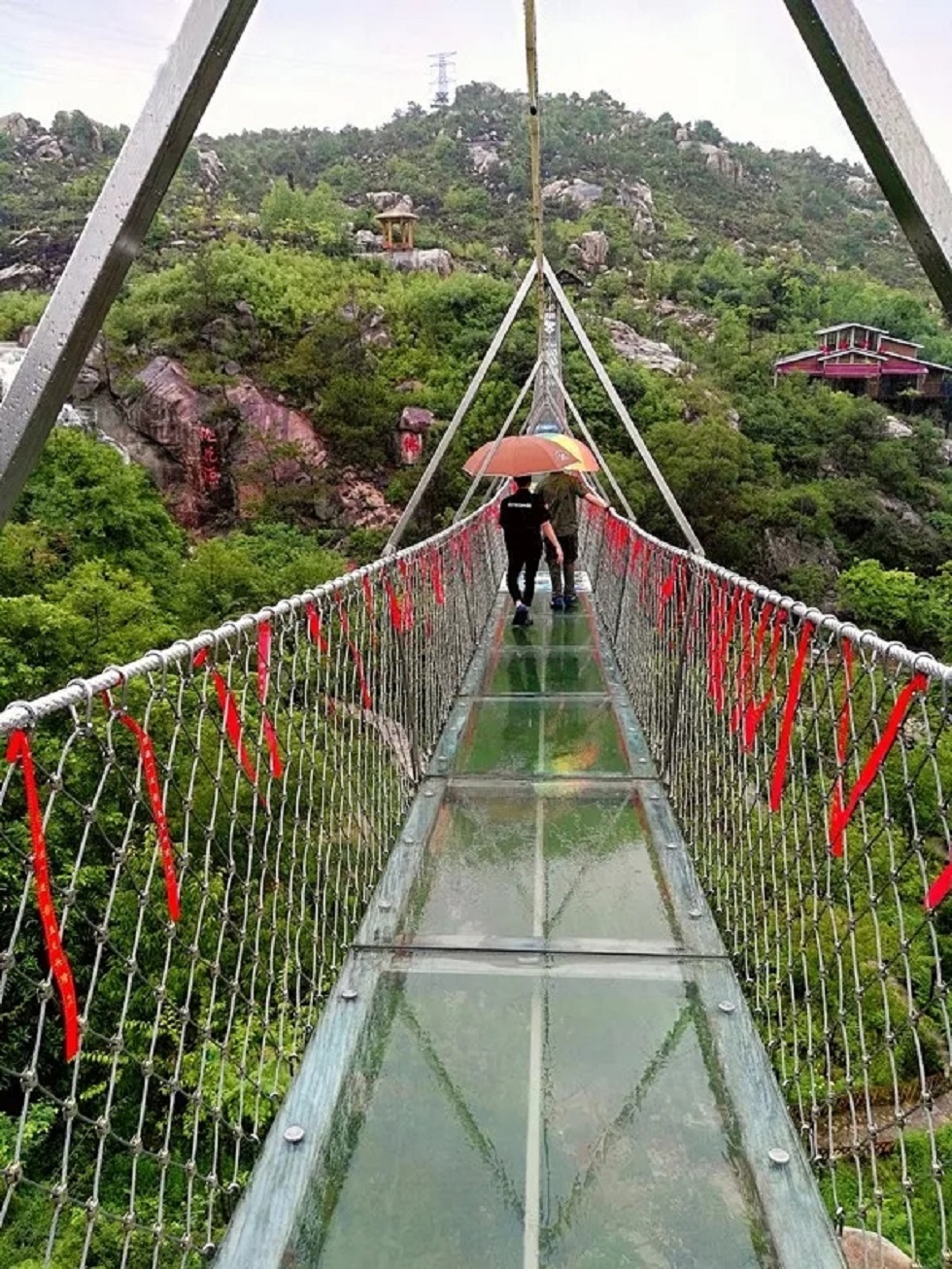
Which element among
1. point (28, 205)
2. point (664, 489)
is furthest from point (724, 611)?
point (28, 205)

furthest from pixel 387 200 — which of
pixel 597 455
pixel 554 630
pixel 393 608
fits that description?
pixel 393 608

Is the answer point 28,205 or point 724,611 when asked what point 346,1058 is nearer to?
point 724,611

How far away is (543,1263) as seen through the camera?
3.59 feet

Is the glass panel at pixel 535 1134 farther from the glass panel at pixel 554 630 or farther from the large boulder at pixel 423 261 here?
the large boulder at pixel 423 261

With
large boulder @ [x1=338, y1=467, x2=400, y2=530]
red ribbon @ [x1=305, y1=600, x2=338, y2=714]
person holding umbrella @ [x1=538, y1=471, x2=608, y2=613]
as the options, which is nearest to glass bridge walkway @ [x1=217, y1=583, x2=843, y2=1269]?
red ribbon @ [x1=305, y1=600, x2=338, y2=714]

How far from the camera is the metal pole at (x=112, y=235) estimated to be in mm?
833

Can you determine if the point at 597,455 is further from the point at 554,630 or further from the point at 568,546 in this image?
the point at 554,630

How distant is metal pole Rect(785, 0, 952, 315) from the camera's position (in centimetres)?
86

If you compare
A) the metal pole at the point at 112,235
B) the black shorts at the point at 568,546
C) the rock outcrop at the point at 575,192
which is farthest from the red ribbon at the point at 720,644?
the rock outcrop at the point at 575,192

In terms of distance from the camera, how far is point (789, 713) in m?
1.60

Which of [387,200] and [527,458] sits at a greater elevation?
[387,200]

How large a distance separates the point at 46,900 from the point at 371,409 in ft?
65.5

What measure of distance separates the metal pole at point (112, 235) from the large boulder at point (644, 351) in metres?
24.5

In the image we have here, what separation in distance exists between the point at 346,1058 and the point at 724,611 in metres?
1.34
